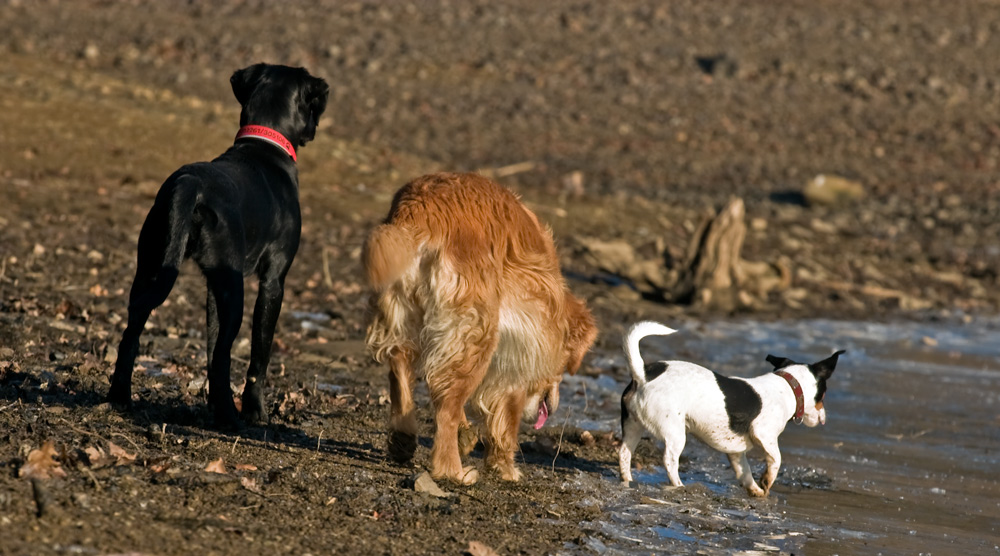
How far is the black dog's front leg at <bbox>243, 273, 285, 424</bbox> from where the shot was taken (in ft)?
20.3

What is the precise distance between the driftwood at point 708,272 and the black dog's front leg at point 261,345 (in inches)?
267

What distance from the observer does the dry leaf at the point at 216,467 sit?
491cm

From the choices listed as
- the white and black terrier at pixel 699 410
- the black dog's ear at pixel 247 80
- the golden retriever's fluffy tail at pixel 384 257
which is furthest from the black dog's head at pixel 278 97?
the white and black terrier at pixel 699 410

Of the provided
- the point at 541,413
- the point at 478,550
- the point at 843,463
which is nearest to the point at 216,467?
the point at 478,550

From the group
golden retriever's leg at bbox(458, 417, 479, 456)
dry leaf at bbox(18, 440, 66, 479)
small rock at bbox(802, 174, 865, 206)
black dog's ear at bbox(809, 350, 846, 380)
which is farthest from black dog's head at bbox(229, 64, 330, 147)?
small rock at bbox(802, 174, 865, 206)

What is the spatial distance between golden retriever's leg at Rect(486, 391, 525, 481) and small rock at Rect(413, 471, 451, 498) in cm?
69

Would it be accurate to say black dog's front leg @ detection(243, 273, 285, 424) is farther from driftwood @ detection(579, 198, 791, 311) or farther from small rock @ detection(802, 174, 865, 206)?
small rock @ detection(802, 174, 865, 206)

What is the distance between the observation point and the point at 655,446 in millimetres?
7184

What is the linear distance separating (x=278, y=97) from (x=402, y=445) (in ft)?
7.29

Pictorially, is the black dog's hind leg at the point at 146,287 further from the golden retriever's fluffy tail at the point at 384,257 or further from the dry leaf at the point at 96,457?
the golden retriever's fluffy tail at the point at 384,257

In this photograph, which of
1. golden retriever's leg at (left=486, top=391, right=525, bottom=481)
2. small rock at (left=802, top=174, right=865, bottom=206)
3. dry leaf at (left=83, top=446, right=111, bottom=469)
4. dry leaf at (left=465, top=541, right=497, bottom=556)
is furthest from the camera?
small rock at (left=802, top=174, right=865, bottom=206)

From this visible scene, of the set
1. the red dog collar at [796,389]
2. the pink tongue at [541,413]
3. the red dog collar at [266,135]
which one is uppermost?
the red dog collar at [266,135]

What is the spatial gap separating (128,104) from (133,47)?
7.40 m

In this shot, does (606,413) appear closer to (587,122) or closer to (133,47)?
(587,122)
